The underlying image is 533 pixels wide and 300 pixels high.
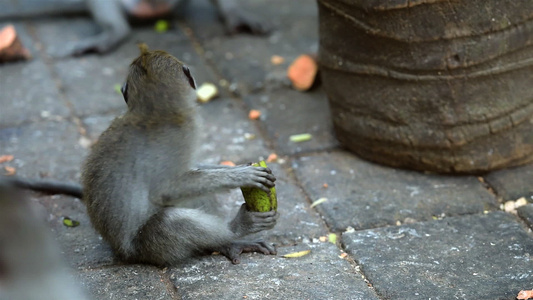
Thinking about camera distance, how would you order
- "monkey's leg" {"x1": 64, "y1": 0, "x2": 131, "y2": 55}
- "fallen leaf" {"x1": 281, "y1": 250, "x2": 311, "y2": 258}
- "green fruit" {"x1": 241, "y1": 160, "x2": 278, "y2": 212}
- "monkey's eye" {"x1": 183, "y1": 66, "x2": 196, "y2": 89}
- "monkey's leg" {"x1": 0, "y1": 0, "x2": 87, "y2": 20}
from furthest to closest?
"monkey's leg" {"x1": 0, "y1": 0, "x2": 87, "y2": 20}, "monkey's leg" {"x1": 64, "y1": 0, "x2": 131, "y2": 55}, "fallen leaf" {"x1": 281, "y1": 250, "x2": 311, "y2": 258}, "green fruit" {"x1": 241, "y1": 160, "x2": 278, "y2": 212}, "monkey's eye" {"x1": 183, "y1": 66, "x2": 196, "y2": 89}

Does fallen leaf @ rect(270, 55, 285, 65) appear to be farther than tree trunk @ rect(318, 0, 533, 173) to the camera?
Yes

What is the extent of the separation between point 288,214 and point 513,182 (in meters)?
1.47

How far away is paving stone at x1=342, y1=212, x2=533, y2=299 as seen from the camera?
413 centimetres

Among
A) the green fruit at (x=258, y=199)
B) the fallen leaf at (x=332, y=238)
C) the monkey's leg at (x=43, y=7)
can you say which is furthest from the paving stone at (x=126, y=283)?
the monkey's leg at (x=43, y=7)

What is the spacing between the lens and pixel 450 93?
4961 millimetres

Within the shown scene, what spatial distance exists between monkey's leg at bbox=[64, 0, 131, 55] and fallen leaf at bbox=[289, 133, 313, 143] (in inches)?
91.8

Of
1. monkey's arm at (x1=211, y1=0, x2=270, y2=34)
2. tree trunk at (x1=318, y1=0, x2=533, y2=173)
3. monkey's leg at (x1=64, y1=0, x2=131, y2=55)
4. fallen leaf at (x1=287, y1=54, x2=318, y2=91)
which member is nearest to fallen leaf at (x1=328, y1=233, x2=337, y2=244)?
tree trunk at (x1=318, y1=0, x2=533, y2=173)

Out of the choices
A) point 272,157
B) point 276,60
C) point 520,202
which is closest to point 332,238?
point 272,157

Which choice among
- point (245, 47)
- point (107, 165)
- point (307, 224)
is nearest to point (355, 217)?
point (307, 224)

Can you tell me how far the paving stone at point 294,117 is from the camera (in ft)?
18.9

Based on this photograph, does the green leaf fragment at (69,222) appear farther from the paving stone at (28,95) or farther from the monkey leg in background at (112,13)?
the monkey leg in background at (112,13)

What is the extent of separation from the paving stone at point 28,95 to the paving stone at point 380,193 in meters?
2.10

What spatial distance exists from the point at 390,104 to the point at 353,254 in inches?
44.8

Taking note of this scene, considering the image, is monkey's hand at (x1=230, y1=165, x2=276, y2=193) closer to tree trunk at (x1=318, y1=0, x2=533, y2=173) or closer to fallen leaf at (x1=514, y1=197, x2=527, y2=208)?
tree trunk at (x1=318, y1=0, x2=533, y2=173)
